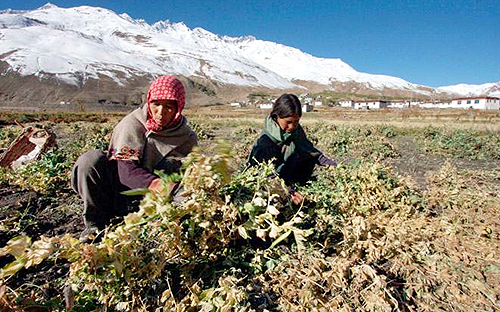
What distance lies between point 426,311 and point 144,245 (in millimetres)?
1679

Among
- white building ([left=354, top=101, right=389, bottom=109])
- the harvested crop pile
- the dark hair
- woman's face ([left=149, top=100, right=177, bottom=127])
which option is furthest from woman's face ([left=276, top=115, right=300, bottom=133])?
white building ([left=354, top=101, right=389, bottom=109])

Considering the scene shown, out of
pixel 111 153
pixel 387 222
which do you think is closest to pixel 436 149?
pixel 387 222

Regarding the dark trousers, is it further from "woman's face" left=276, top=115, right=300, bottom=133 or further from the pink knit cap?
"woman's face" left=276, top=115, right=300, bottom=133

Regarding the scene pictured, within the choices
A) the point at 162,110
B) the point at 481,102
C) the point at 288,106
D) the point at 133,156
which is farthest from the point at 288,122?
the point at 481,102

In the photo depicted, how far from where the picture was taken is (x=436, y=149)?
26.6ft

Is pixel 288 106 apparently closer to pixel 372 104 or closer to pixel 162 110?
pixel 162 110

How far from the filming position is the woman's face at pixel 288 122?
3121mm

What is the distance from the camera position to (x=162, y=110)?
2467 millimetres

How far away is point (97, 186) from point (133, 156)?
46cm

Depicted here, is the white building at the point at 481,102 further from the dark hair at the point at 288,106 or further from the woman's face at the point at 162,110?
the woman's face at the point at 162,110

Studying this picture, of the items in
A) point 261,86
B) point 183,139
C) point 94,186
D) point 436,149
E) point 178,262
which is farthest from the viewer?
point 261,86

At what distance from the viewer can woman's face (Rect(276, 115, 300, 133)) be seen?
3.12 metres

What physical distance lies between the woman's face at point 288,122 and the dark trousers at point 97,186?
5.62ft

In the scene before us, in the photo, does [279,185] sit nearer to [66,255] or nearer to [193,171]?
[193,171]
